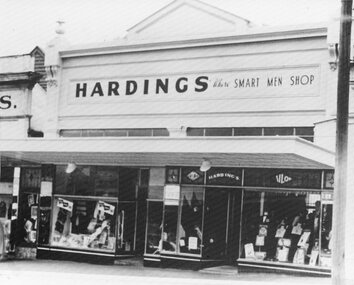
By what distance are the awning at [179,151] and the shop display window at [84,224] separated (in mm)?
1344

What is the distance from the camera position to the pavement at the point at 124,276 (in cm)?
1363

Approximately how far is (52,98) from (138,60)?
3.02 metres

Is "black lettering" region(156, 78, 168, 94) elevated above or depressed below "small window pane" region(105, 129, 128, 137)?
above

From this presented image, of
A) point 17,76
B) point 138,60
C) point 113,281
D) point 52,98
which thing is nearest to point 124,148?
point 113,281

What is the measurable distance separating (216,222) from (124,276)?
301cm

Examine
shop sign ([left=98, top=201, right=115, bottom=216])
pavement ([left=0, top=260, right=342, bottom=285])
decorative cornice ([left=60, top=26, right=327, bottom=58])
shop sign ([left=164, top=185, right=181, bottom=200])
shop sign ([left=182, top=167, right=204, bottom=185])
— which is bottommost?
pavement ([left=0, top=260, right=342, bottom=285])

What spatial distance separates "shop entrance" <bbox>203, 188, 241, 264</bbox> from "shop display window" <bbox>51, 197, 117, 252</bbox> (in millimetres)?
2778

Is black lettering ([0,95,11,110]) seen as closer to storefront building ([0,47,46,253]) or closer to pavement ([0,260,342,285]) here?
storefront building ([0,47,46,253])

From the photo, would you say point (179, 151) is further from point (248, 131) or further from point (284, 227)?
point (284, 227)

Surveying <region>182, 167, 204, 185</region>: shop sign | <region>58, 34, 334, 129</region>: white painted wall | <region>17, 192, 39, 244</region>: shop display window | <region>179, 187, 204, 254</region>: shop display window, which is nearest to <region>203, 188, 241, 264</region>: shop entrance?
<region>179, 187, 204, 254</region>: shop display window

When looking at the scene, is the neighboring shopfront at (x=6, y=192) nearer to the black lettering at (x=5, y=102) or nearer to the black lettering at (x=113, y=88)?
the black lettering at (x=5, y=102)

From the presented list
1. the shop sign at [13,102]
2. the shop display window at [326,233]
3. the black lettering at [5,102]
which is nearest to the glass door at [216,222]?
the shop display window at [326,233]

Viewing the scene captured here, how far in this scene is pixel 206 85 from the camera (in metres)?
16.5

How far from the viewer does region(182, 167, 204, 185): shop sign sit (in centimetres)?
1616
